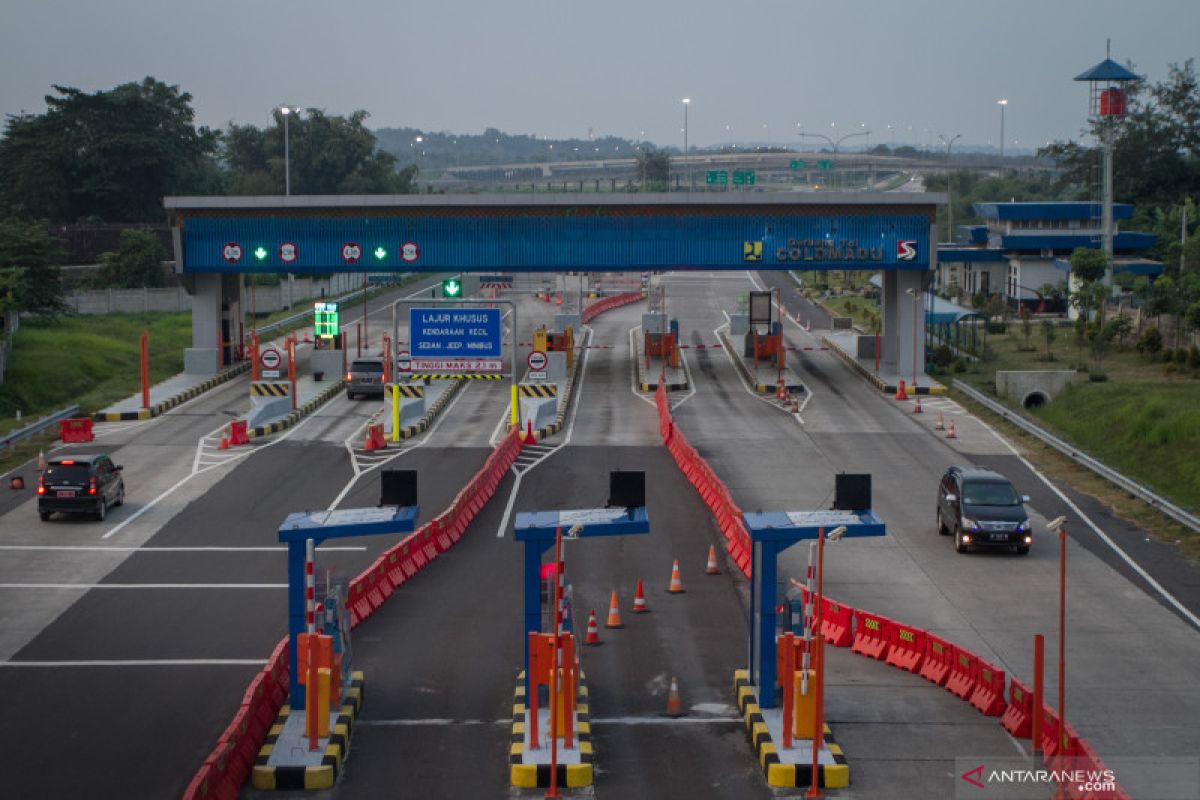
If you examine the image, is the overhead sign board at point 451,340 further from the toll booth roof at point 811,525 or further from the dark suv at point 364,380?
the toll booth roof at point 811,525

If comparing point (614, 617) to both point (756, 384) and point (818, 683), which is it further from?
point (756, 384)

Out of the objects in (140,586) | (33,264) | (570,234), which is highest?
(570,234)

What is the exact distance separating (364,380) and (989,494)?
1190 inches

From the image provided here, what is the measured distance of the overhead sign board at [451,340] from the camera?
4272 centimetres

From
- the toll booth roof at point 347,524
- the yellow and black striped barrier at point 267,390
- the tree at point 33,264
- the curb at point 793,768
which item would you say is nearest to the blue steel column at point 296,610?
the toll booth roof at point 347,524

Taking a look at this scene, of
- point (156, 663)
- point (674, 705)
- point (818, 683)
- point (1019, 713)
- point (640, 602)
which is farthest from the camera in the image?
point (640, 602)

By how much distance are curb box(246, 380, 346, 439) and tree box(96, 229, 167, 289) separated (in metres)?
34.8

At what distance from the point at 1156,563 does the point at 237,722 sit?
19.9 meters

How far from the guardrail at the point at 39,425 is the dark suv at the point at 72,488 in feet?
34.9

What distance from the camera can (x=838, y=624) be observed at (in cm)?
2464

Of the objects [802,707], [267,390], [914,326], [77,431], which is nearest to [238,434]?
[267,390]

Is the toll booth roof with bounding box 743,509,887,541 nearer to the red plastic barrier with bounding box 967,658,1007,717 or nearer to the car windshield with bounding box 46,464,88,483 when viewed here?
the red plastic barrier with bounding box 967,658,1007,717

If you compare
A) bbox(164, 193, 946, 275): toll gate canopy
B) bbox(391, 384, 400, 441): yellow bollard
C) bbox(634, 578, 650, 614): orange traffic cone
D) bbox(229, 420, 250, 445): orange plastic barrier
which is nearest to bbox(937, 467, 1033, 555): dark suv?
bbox(634, 578, 650, 614): orange traffic cone

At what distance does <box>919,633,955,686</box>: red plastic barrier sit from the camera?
2194 centimetres
